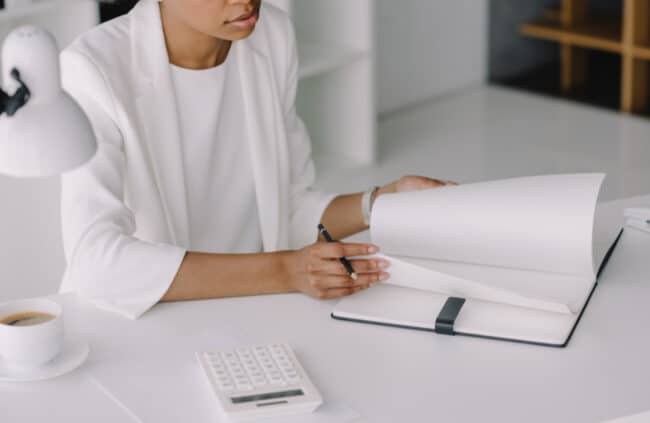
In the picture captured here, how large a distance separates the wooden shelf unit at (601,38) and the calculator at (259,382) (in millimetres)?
3911

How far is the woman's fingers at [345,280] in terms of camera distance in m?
1.91

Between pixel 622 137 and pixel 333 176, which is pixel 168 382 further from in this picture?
pixel 622 137

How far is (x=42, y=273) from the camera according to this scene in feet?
7.25

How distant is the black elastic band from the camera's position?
1805 millimetres

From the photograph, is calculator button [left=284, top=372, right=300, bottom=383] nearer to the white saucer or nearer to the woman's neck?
the white saucer

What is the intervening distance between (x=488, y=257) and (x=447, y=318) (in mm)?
178

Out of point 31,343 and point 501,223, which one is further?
point 501,223

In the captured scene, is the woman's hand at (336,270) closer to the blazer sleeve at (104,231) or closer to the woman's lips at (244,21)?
the blazer sleeve at (104,231)

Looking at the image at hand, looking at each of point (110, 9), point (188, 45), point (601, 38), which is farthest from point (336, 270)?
point (601, 38)

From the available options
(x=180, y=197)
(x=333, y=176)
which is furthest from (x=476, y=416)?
(x=333, y=176)

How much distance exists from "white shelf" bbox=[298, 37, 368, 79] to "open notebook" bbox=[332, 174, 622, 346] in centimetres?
255

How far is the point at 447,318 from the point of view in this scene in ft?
5.94

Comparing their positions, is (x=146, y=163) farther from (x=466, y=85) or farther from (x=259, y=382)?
(x=466, y=85)

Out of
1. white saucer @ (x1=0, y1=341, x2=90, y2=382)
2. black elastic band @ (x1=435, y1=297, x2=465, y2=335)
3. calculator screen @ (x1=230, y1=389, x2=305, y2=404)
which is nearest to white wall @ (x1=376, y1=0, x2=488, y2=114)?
black elastic band @ (x1=435, y1=297, x2=465, y2=335)
